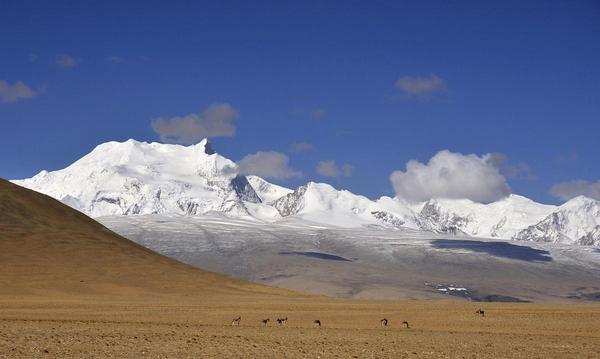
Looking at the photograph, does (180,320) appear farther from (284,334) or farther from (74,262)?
(74,262)

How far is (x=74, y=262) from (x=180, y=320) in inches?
2162

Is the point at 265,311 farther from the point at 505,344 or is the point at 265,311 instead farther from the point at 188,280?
the point at 188,280

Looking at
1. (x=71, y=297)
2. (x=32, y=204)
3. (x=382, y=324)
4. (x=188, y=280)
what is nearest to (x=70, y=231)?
(x=32, y=204)

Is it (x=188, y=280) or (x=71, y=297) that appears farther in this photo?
(x=188, y=280)

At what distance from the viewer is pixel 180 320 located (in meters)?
55.7

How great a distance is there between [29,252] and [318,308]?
4570 cm

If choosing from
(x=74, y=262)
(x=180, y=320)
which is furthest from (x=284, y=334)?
(x=74, y=262)

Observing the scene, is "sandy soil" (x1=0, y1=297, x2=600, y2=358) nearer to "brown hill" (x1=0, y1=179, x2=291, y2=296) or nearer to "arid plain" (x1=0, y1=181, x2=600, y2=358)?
"arid plain" (x1=0, y1=181, x2=600, y2=358)

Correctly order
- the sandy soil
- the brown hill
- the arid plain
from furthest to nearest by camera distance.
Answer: the brown hill, the arid plain, the sandy soil

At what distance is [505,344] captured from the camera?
41062mm

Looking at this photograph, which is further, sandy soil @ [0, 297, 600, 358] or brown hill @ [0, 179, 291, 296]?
brown hill @ [0, 179, 291, 296]

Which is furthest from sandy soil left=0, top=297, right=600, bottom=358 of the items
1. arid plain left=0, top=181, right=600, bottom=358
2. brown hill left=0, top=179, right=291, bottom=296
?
brown hill left=0, top=179, right=291, bottom=296

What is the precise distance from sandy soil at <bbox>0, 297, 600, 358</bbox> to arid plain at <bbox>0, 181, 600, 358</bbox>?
7 centimetres

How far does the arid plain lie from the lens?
3634cm
